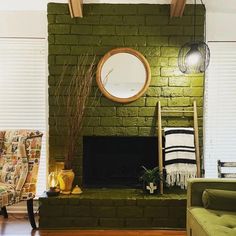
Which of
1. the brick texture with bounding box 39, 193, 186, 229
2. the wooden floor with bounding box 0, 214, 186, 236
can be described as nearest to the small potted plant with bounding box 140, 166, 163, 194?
the brick texture with bounding box 39, 193, 186, 229

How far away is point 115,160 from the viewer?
4.22m

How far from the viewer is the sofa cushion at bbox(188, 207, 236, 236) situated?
2268 mm

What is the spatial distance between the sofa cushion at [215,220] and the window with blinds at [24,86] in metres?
2.21

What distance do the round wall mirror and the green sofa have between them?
1.49m

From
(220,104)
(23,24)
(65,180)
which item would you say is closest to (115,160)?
(65,180)

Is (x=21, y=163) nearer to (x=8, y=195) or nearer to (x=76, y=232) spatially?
(x=8, y=195)

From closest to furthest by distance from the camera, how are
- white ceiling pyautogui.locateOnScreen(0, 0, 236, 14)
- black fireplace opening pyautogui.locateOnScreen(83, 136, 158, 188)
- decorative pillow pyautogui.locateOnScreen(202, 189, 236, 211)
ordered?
1. decorative pillow pyautogui.locateOnScreen(202, 189, 236, 211)
2. white ceiling pyautogui.locateOnScreen(0, 0, 236, 14)
3. black fireplace opening pyautogui.locateOnScreen(83, 136, 158, 188)

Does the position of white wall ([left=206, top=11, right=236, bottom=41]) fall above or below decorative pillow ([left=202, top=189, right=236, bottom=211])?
above

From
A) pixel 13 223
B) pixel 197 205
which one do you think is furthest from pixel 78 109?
pixel 197 205

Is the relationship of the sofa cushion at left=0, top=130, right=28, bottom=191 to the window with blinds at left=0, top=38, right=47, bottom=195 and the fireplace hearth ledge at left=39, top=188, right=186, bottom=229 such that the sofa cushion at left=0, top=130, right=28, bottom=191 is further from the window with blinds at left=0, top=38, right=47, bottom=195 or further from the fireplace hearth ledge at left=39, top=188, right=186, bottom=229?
the window with blinds at left=0, top=38, right=47, bottom=195

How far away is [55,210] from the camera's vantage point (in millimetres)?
3686

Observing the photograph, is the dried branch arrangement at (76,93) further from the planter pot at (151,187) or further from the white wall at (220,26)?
the white wall at (220,26)

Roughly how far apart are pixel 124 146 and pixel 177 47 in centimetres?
137

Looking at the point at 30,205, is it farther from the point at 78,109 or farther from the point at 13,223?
the point at 78,109
